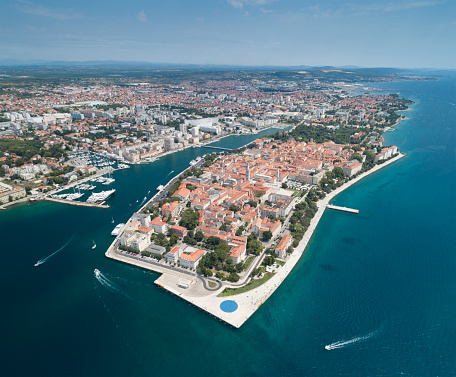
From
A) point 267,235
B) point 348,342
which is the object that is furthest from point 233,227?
point 348,342

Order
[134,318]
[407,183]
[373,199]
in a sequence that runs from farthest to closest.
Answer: [407,183] → [373,199] → [134,318]

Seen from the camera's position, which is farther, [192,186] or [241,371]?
[192,186]

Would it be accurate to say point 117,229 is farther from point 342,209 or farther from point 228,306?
point 342,209

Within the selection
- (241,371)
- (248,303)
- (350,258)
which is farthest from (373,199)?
(241,371)

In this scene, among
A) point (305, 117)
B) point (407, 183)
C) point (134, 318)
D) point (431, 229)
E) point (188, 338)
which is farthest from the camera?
point (305, 117)

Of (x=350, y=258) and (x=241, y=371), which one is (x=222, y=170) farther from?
(x=241, y=371)

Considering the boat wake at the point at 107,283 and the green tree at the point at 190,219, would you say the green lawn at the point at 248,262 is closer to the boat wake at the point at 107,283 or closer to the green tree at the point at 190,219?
the green tree at the point at 190,219
